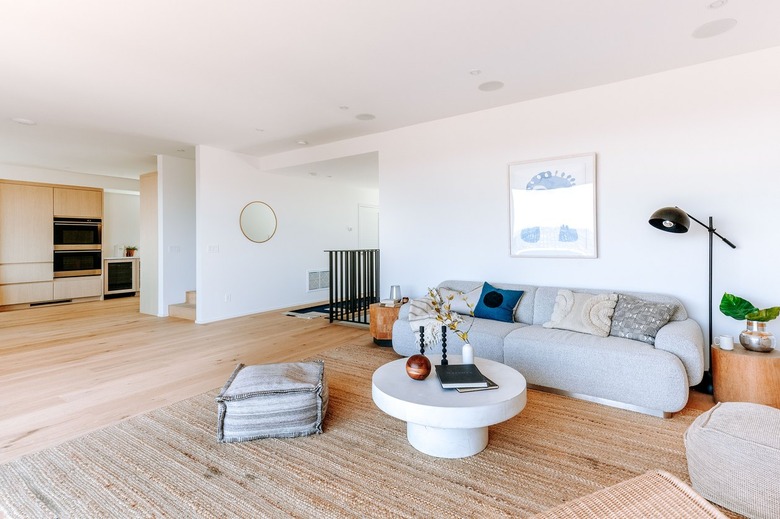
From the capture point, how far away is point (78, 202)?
782 centimetres

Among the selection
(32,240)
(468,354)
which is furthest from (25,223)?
(468,354)

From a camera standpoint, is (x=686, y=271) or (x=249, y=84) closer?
(x=686, y=271)

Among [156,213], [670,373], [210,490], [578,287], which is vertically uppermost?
[156,213]

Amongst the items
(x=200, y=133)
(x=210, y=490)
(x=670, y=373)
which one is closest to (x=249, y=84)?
(x=200, y=133)

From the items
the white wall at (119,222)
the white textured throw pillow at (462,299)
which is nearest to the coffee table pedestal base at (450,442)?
the white textured throw pillow at (462,299)

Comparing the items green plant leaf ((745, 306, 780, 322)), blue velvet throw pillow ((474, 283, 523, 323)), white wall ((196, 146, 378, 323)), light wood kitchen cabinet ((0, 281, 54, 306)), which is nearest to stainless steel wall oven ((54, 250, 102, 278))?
light wood kitchen cabinet ((0, 281, 54, 306))

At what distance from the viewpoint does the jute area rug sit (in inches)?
66.7

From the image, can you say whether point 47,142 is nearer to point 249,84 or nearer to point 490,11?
point 249,84

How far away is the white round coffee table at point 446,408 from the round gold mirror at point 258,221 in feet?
15.4

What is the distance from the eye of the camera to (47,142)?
5469 mm

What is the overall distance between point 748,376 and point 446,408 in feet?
6.99

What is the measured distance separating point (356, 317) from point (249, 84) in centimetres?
347

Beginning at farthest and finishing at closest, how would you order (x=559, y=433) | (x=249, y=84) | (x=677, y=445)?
(x=249, y=84)
(x=559, y=433)
(x=677, y=445)

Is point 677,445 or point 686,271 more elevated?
point 686,271
